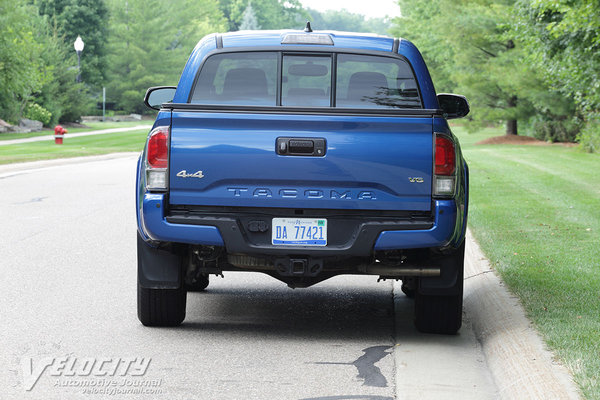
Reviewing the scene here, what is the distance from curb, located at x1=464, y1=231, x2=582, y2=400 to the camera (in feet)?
17.6

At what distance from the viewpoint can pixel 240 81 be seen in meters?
7.16

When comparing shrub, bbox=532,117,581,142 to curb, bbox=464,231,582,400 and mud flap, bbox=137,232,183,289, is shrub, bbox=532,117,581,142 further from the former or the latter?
mud flap, bbox=137,232,183,289

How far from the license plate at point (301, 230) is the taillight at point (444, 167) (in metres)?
0.77

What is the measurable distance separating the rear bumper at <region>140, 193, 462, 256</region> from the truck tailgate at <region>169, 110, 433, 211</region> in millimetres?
137

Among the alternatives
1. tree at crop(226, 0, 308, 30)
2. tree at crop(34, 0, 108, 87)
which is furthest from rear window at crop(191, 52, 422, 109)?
tree at crop(226, 0, 308, 30)

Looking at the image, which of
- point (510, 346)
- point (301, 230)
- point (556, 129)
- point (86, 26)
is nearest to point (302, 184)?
point (301, 230)

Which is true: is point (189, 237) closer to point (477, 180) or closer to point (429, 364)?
point (429, 364)

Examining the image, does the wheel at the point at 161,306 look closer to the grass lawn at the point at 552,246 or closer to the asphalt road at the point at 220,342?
the asphalt road at the point at 220,342

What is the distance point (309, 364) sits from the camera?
6.26 metres

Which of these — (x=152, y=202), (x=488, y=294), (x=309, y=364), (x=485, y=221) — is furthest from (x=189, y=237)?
(x=485, y=221)

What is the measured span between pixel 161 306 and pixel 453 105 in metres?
2.83

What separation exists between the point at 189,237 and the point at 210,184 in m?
0.37

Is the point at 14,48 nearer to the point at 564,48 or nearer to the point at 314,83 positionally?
the point at 564,48

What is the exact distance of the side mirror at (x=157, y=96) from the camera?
27.0ft
